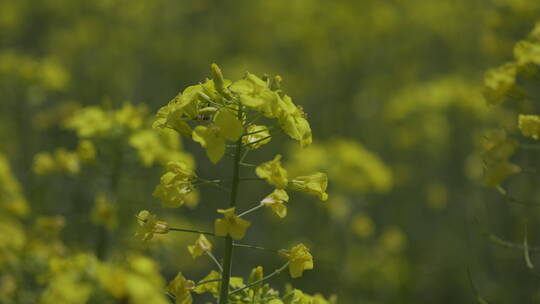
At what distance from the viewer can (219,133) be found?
227 centimetres

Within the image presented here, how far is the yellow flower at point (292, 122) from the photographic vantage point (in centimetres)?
240

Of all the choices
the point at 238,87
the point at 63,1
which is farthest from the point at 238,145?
the point at 63,1

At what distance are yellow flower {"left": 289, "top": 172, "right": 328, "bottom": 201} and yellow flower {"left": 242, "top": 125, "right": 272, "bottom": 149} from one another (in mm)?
186

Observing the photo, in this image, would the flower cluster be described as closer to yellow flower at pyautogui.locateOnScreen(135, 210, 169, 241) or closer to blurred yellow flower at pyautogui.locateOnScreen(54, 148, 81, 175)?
yellow flower at pyautogui.locateOnScreen(135, 210, 169, 241)

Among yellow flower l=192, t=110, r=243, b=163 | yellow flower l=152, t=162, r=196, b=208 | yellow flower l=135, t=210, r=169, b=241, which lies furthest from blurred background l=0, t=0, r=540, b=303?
yellow flower l=192, t=110, r=243, b=163

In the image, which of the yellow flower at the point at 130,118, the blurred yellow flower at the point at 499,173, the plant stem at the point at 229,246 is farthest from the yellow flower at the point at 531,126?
the yellow flower at the point at 130,118

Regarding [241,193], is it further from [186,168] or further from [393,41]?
[186,168]

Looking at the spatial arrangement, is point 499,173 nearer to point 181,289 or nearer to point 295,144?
point 181,289

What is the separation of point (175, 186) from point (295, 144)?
17.8 ft

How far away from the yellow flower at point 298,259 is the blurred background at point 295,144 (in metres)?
0.59

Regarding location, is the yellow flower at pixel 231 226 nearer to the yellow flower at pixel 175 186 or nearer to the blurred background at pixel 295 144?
the yellow flower at pixel 175 186

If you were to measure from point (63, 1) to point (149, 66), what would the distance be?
8.00 ft

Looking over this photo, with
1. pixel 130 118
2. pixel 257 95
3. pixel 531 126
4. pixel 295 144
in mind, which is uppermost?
pixel 257 95

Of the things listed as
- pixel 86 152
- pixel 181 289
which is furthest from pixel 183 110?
pixel 86 152
